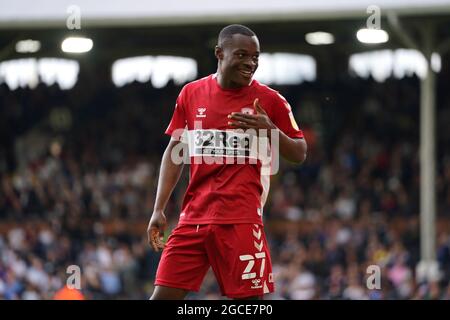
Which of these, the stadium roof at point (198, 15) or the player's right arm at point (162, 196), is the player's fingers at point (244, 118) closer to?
the player's right arm at point (162, 196)

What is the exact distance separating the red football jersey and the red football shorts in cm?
7

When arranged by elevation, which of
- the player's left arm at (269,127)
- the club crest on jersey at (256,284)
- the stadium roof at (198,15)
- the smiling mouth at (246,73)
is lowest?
the club crest on jersey at (256,284)

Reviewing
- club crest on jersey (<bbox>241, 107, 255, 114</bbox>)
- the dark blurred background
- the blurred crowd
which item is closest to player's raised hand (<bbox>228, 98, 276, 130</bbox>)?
club crest on jersey (<bbox>241, 107, 255, 114</bbox>)

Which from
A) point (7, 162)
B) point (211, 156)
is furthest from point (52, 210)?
point (211, 156)

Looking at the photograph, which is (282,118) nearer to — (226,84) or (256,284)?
(226,84)

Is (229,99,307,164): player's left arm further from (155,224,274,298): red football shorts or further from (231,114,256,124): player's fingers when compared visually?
(155,224,274,298): red football shorts

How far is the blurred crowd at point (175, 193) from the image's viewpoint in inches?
688

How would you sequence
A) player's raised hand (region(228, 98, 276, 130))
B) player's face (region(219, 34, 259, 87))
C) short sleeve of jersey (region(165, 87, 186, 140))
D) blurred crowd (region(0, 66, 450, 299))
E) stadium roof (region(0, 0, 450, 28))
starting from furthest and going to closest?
blurred crowd (region(0, 66, 450, 299))
stadium roof (region(0, 0, 450, 28))
short sleeve of jersey (region(165, 87, 186, 140))
player's face (region(219, 34, 259, 87))
player's raised hand (region(228, 98, 276, 130))

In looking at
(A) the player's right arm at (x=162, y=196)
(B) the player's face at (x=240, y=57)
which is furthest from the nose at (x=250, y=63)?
(A) the player's right arm at (x=162, y=196)

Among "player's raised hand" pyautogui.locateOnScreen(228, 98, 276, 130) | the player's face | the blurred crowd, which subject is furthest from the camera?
the blurred crowd

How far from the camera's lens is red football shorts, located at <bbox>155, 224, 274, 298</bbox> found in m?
6.28

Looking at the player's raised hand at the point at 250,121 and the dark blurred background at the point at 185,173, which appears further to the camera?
the dark blurred background at the point at 185,173

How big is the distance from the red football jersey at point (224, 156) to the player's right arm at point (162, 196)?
140 millimetres

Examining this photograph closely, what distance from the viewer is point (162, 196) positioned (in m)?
6.59
